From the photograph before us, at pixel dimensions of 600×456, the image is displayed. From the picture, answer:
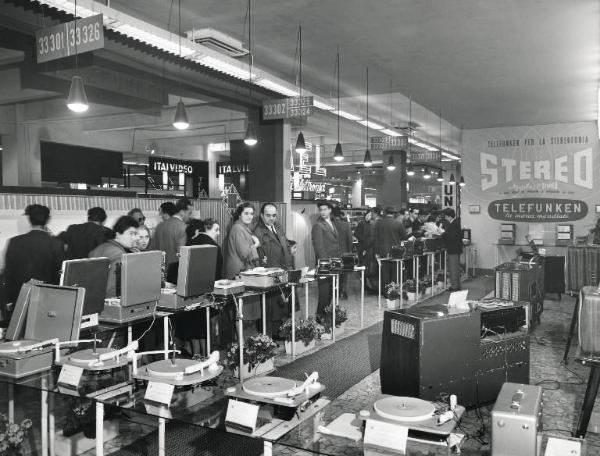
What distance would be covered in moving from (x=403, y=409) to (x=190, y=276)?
2584mm

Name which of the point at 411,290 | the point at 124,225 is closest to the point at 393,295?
the point at 411,290

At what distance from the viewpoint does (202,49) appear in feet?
19.4

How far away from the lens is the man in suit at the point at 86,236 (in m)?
6.08

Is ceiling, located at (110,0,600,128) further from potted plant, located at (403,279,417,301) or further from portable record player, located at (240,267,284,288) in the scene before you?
potted plant, located at (403,279,417,301)

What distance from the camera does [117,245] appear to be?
420cm

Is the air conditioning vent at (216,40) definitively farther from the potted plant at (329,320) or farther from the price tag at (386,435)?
the price tag at (386,435)

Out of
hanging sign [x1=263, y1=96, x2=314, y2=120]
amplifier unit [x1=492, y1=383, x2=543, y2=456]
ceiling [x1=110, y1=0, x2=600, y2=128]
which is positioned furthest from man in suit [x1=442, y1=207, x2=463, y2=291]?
amplifier unit [x1=492, y1=383, x2=543, y2=456]

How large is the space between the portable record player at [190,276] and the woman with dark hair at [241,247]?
62.4 inches

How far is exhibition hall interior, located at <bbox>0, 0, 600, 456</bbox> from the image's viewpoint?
2406 mm

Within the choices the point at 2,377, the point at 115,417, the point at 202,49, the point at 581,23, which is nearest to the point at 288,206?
the point at 202,49

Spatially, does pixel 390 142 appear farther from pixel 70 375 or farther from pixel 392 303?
pixel 70 375

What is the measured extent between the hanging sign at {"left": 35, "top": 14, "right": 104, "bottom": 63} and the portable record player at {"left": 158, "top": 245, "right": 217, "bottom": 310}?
Result: 6.26ft

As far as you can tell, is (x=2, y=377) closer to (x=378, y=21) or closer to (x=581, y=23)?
(x=378, y=21)

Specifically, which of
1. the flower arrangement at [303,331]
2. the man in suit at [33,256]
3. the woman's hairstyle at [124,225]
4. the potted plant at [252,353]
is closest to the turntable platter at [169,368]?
the woman's hairstyle at [124,225]
